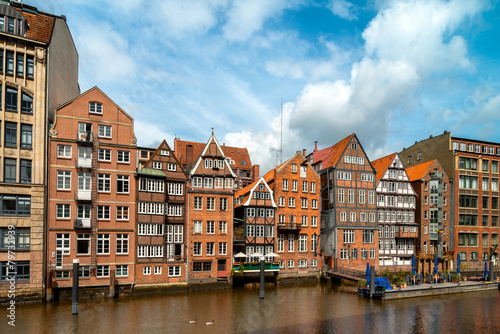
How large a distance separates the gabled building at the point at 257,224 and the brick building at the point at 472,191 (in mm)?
37568

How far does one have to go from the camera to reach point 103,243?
44188mm

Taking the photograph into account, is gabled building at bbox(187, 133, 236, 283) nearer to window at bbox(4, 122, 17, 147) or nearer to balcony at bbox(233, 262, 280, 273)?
balcony at bbox(233, 262, 280, 273)

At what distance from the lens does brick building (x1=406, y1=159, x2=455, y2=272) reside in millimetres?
68062

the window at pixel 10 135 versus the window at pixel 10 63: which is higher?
the window at pixel 10 63

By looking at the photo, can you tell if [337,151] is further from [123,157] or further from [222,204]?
[123,157]

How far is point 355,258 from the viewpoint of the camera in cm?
6097

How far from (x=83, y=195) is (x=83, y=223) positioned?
312cm

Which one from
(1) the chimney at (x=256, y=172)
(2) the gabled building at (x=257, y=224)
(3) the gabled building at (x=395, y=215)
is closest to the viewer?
(2) the gabled building at (x=257, y=224)

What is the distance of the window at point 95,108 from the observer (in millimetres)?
44681

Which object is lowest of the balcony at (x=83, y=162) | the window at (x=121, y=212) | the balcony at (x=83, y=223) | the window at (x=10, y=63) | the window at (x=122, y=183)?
the balcony at (x=83, y=223)

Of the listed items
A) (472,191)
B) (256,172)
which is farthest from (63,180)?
(472,191)

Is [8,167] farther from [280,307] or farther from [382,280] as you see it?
[382,280]

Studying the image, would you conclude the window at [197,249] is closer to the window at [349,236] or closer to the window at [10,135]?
the window at [10,135]

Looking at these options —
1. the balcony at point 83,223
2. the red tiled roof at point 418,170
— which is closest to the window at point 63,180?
the balcony at point 83,223
